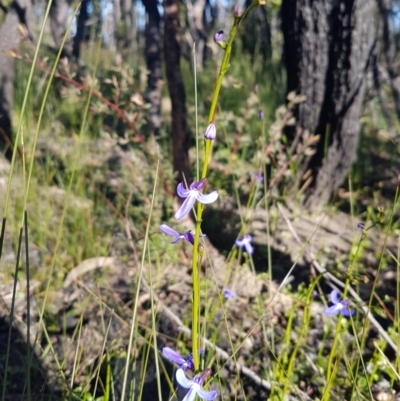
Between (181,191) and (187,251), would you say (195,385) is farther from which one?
(187,251)

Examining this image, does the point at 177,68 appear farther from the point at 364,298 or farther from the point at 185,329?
the point at 364,298

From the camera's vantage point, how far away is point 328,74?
2637 mm

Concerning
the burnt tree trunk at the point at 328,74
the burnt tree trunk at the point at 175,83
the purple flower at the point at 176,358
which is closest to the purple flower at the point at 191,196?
the purple flower at the point at 176,358

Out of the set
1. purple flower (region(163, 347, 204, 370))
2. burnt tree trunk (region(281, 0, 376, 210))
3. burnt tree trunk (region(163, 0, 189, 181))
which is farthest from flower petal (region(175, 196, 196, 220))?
burnt tree trunk (region(281, 0, 376, 210))

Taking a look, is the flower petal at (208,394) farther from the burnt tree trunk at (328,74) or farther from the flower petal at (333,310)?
the burnt tree trunk at (328,74)

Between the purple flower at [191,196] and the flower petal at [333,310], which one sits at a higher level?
the purple flower at [191,196]

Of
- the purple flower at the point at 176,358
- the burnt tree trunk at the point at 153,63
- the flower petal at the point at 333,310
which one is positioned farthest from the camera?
the burnt tree trunk at the point at 153,63

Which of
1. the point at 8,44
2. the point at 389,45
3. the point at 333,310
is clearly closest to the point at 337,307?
the point at 333,310

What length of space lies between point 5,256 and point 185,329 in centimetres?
107

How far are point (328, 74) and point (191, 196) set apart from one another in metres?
2.09

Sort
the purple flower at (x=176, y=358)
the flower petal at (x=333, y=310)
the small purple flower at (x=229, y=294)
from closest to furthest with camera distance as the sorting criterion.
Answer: the purple flower at (x=176, y=358) → the flower petal at (x=333, y=310) → the small purple flower at (x=229, y=294)

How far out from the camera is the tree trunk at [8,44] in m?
2.80

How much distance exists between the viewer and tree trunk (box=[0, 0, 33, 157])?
280 cm

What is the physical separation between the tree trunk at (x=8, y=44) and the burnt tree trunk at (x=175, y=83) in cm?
108
